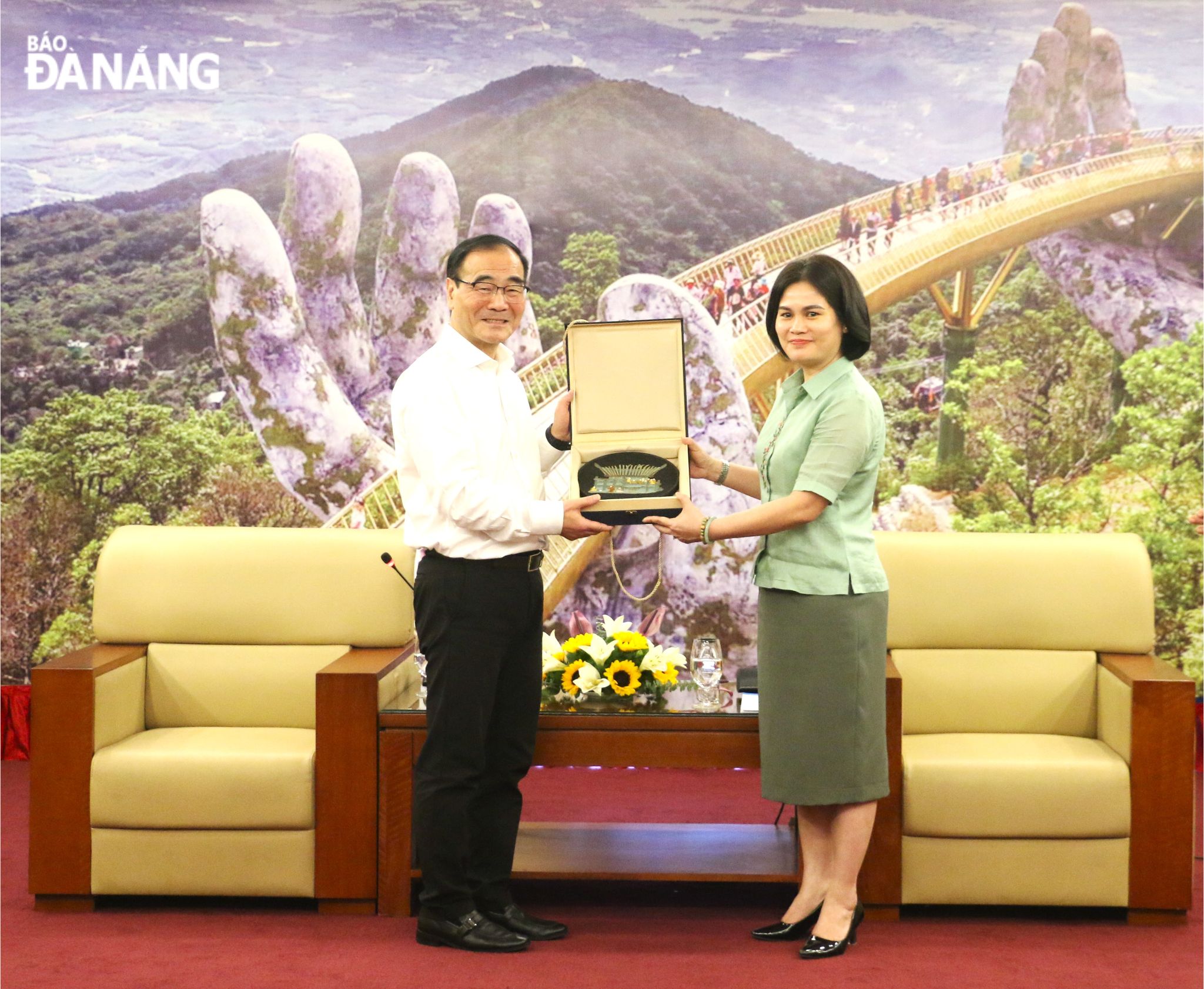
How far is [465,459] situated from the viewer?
2773mm

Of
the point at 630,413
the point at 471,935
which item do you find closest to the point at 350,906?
the point at 471,935

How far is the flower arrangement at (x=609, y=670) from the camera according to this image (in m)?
3.19

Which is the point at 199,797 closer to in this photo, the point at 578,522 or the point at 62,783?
the point at 62,783

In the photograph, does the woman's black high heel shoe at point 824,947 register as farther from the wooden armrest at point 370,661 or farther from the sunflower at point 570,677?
the wooden armrest at point 370,661

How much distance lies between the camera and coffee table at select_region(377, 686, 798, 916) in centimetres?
306

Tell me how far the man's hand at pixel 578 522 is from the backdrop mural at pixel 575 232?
234 centimetres

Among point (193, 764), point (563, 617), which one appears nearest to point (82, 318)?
point (563, 617)

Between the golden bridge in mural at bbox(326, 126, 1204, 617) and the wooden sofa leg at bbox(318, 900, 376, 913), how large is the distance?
225cm

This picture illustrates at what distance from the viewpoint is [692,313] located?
208 inches

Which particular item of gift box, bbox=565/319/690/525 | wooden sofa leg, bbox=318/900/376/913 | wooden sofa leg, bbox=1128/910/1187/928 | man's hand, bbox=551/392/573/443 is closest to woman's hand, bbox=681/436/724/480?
gift box, bbox=565/319/690/525

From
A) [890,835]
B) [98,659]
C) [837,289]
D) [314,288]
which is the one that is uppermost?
[314,288]

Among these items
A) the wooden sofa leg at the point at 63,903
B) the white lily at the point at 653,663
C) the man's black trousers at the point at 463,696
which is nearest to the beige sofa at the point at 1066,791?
the white lily at the point at 653,663

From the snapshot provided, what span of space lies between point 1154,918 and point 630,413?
1.83 metres

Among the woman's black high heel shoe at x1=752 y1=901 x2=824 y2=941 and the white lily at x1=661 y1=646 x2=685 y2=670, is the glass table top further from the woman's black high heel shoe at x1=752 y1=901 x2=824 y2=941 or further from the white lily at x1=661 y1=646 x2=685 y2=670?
the woman's black high heel shoe at x1=752 y1=901 x2=824 y2=941
